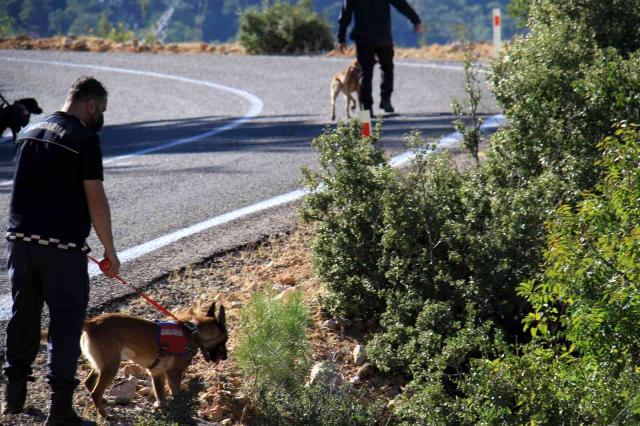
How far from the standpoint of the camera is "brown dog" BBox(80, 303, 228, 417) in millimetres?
5250

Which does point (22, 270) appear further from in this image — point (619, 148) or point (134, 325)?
point (619, 148)

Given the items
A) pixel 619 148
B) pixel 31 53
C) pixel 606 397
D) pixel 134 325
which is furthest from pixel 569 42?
pixel 31 53

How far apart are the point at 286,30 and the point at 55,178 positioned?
20675 millimetres

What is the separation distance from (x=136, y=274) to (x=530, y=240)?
2.84 meters

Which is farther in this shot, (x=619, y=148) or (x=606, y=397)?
(x=619, y=148)

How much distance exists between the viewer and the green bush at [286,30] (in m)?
24.9

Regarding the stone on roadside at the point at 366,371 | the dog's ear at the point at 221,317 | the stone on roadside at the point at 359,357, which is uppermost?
the dog's ear at the point at 221,317

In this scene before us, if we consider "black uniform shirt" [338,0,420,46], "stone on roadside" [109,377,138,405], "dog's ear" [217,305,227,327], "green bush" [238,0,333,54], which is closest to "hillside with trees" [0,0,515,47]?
"green bush" [238,0,333,54]

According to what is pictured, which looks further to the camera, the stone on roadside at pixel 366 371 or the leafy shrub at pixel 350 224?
the leafy shrub at pixel 350 224

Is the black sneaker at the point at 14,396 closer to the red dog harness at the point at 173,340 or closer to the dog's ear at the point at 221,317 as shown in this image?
the red dog harness at the point at 173,340

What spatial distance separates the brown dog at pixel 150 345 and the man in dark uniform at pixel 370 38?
8654mm

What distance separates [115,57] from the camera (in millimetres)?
25234

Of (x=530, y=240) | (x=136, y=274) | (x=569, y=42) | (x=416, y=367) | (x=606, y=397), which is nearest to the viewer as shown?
(x=606, y=397)

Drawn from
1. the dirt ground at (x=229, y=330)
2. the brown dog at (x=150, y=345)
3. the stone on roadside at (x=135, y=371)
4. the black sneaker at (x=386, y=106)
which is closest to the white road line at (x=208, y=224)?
the dirt ground at (x=229, y=330)
